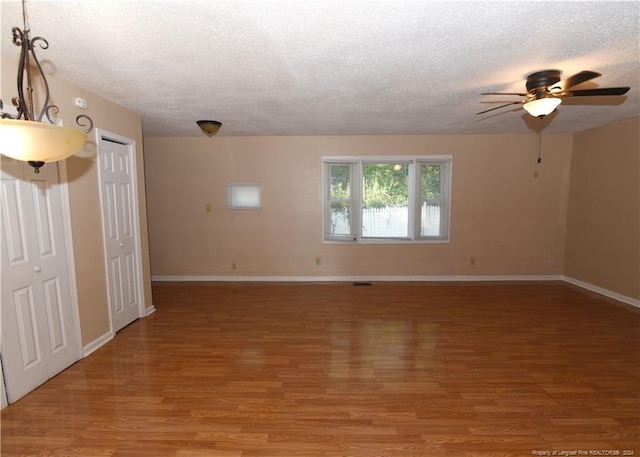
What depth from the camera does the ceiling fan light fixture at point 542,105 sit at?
2.58 metres

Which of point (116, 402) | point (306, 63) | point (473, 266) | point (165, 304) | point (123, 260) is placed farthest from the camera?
point (473, 266)

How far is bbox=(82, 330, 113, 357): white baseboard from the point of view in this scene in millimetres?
2955

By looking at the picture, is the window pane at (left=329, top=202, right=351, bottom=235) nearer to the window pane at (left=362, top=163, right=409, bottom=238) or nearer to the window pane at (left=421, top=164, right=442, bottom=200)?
the window pane at (left=362, top=163, right=409, bottom=238)

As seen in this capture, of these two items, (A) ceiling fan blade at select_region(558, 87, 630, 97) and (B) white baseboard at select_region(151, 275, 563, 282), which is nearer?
(A) ceiling fan blade at select_region(558, 87, 630, 97)

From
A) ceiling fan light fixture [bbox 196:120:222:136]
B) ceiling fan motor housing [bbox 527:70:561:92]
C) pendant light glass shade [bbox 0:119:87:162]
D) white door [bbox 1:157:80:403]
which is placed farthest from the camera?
ceiling fan light fixture [bbox 196:120:222:136]

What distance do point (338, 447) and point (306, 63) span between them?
267 cm

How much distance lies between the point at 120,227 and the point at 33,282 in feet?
4.03

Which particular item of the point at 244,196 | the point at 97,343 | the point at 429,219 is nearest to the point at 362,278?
the point at 429,219

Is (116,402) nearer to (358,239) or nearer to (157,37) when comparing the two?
(157,37)

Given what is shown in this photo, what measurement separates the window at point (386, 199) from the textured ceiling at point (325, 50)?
5.79 ft

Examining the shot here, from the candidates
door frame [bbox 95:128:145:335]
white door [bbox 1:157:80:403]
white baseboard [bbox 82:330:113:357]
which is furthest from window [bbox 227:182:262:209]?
white door [bbox 1:157:80:403]

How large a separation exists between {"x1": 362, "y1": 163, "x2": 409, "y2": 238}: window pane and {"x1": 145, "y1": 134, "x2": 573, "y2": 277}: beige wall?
0.86ft

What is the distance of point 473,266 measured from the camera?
5.50 meters

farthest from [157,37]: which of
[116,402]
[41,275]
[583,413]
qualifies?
[583,413]
